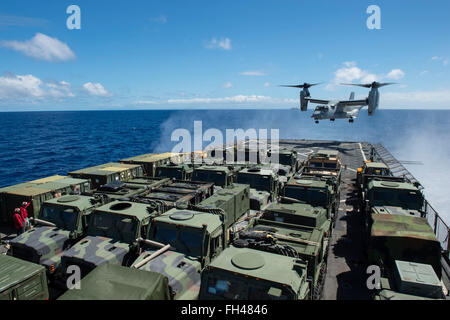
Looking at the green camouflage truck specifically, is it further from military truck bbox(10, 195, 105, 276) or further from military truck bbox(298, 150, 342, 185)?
military truck bbox(298, 150, 342, 185)

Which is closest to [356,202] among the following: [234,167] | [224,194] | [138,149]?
[234,167]

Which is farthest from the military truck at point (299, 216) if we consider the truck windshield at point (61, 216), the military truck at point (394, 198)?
the truck windshield at point (61, 216)


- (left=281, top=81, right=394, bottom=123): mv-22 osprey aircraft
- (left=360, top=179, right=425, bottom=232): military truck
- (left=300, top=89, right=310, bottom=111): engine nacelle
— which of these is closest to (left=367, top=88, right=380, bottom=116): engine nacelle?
(left=281, top=81, right=394, bottom=123): mv-22 osprey aircraft

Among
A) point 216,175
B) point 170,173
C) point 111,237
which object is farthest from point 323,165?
point 111,237

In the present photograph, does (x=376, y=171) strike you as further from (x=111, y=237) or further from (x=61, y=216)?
(x=61, y=216)

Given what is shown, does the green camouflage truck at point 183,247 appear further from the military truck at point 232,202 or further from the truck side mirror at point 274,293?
the truck side mirror at point 274,293
